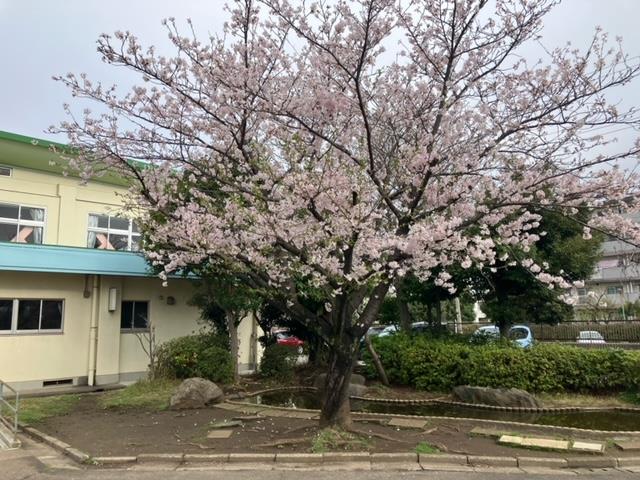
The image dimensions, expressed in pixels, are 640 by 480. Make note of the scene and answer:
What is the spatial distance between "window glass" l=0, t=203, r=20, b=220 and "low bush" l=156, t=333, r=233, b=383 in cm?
593

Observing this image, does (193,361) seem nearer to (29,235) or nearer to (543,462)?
(29,235)

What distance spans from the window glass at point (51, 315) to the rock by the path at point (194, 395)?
5134mm

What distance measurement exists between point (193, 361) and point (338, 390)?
6.12 metres

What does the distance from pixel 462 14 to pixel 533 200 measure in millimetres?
2967

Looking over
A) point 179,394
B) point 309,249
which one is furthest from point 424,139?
point 179,394

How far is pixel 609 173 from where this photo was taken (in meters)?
7.48

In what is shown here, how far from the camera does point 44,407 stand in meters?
10.7

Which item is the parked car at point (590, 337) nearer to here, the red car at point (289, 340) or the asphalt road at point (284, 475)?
the red car at point (289, 340)

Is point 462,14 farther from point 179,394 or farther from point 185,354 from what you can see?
point 185,354

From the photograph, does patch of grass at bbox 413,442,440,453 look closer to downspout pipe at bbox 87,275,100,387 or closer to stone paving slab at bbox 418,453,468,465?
stone paving slab at bbox 418,453,468,465

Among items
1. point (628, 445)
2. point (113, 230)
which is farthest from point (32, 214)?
point (628, 445)

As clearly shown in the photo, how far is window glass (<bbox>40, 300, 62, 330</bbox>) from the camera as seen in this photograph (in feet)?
44.5

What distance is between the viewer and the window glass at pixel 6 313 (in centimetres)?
1282

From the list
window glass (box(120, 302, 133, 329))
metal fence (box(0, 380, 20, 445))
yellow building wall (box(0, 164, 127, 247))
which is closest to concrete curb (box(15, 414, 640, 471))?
metal fence (box(0, 380, 20, 445))
